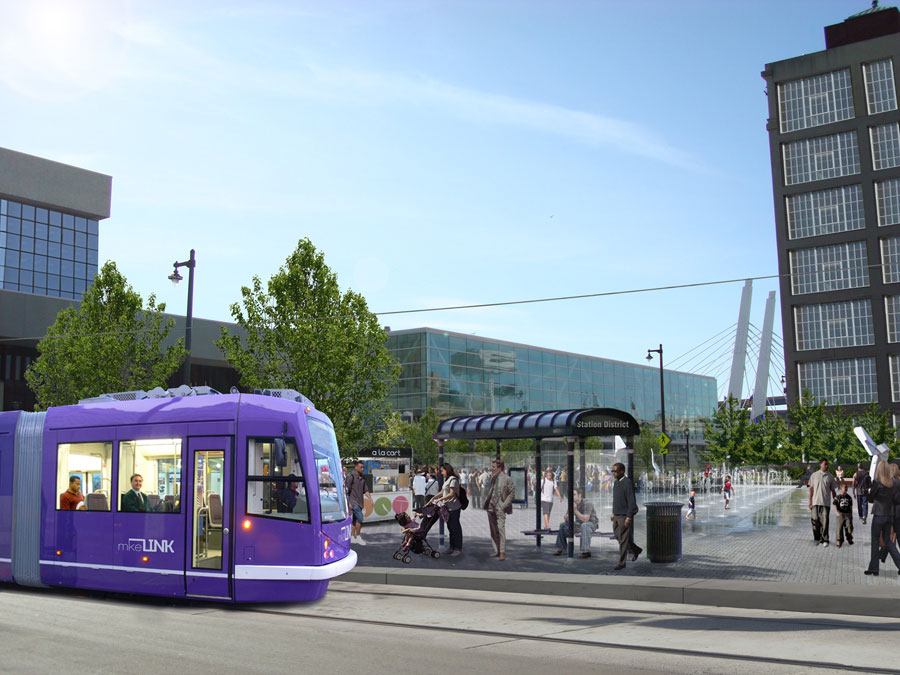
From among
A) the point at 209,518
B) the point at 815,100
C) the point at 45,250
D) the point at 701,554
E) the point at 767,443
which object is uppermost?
the point at 815,100

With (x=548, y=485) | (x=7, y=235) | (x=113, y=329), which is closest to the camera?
(x=548, y=485)

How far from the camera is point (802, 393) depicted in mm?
78750

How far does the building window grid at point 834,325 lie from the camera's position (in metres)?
76.3

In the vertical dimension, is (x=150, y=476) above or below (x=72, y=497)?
above

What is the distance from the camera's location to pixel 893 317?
7469 cm

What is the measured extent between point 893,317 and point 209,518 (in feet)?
245

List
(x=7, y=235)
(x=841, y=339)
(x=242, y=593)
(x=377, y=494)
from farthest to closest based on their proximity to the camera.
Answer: (x=841, y=339) < (x=7, y=235) < (x=377, y=494) < (x=242, y=593)

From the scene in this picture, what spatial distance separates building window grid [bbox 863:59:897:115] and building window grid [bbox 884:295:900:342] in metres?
16.2

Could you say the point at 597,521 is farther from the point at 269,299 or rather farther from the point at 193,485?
the point at 269,299

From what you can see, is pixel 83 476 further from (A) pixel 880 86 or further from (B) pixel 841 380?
(A) pixel 880 86

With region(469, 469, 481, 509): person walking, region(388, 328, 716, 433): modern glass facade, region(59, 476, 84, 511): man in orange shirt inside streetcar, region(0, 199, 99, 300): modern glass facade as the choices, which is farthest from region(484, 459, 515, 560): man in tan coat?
region(388, 328, 716, 433): modern glass facade

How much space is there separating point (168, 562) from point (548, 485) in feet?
33.6

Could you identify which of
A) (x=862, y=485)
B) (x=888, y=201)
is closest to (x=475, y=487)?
(x=862, y=485)

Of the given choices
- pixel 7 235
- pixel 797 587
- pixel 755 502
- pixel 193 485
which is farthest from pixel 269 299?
pixel 7 235
